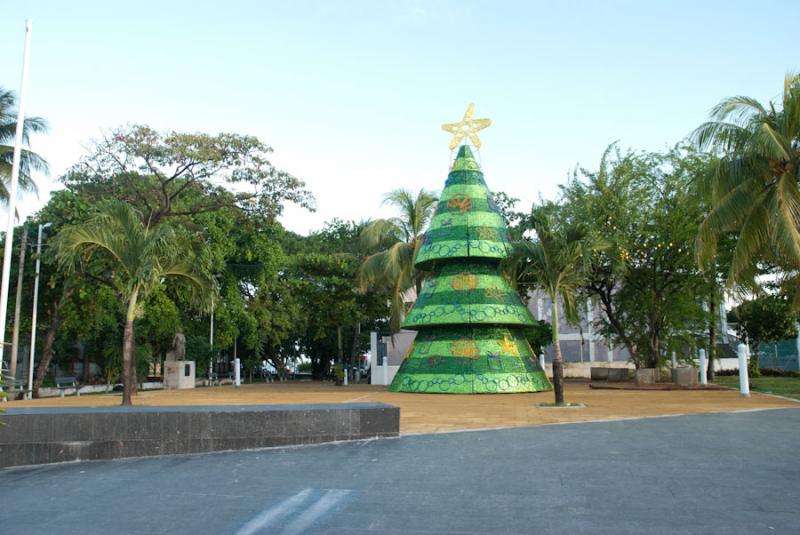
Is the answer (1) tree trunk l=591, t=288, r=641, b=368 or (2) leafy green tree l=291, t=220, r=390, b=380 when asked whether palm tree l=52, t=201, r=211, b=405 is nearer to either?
(2) leafy green tree l=291, t=220, r=390, b=380

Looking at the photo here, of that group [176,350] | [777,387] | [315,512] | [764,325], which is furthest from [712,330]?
[315,512]

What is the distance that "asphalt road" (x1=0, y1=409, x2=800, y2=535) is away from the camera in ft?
16.1

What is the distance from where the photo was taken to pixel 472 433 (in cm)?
1002

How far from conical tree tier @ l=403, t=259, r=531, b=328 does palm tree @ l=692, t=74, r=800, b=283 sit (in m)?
6.43

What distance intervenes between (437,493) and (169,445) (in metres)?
4.27

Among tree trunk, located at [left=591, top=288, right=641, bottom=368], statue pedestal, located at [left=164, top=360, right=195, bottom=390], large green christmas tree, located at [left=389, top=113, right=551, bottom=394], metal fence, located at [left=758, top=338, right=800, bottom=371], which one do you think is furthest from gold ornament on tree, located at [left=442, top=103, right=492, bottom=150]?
metal fence, located at [left=758, top=338, right=800, bottom=371]

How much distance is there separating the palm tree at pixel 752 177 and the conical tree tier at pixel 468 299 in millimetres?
6430

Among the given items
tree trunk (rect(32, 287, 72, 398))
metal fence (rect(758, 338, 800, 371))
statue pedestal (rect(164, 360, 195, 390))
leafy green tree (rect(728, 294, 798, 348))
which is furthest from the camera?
metal fence (rect(758, 338, 800, 371))

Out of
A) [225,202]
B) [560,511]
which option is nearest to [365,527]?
[560,511]

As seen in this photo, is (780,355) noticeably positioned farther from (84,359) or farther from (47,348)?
(47,348)

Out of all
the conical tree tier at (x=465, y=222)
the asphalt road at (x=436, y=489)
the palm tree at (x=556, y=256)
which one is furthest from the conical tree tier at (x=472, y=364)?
the asphalt road at (x=436, y=489)

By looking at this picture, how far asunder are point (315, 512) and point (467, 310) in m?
16.4

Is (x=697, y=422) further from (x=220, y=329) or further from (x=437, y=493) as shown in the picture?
(x=220, y=329)

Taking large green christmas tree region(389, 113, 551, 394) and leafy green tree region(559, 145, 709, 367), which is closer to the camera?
large green christmas tree region(389, 113, 551, 394)
